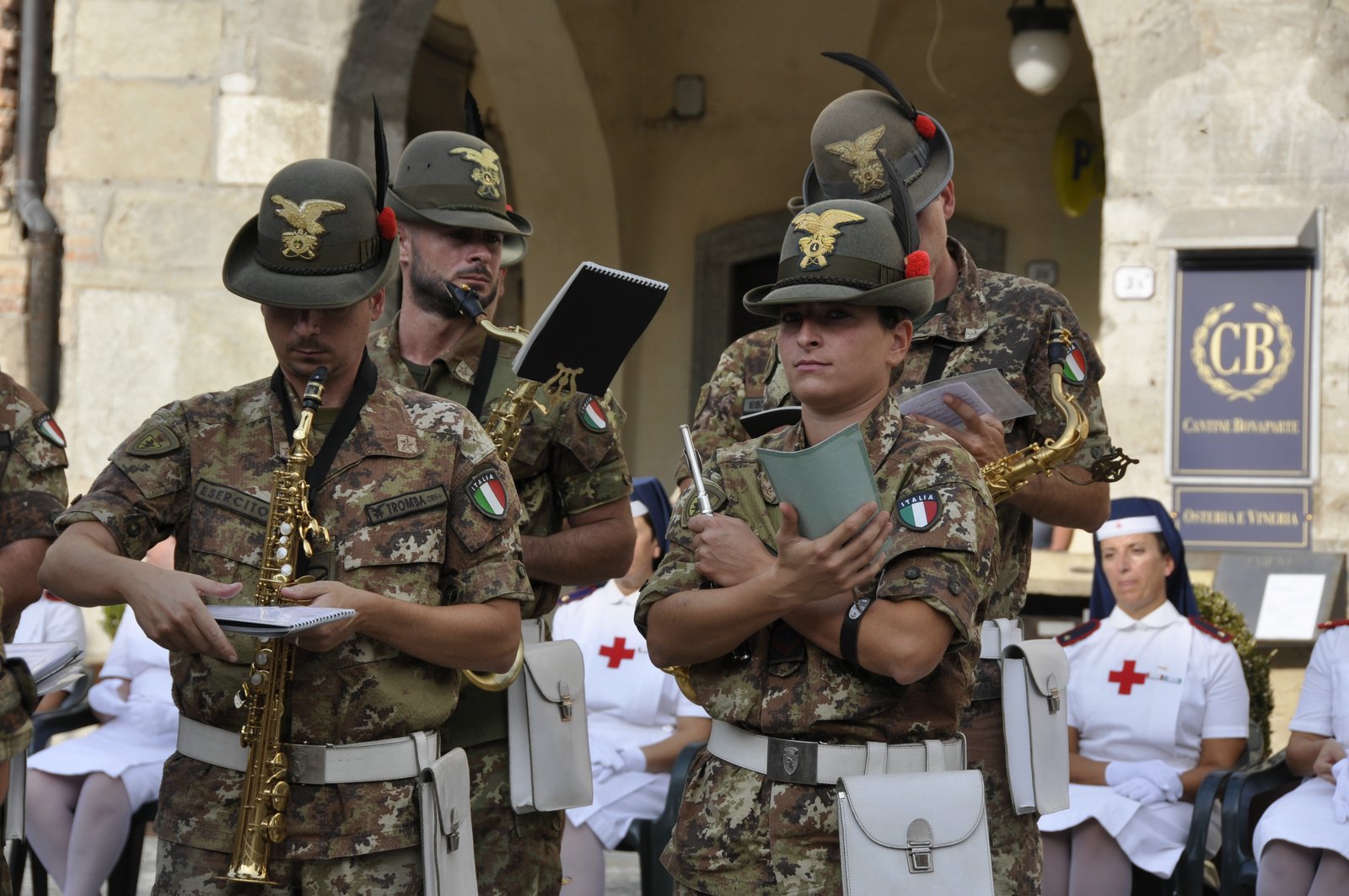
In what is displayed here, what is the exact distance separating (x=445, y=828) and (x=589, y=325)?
1.11 meters

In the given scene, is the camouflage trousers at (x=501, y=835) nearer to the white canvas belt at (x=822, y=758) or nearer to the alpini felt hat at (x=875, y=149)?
the white canvas belt at (x=822, y=758)

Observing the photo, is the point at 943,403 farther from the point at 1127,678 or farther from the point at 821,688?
the point at 1127,678

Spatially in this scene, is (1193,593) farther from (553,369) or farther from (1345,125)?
(553,369)

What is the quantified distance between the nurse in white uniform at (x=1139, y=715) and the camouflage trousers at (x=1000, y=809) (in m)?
1.96

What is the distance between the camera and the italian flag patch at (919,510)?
2.61 m

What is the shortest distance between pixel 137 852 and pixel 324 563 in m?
3.13

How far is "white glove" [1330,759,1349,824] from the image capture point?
182 inches

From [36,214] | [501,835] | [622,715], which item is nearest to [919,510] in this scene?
[501,835]

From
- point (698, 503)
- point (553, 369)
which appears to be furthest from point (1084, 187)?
point (698, 503)

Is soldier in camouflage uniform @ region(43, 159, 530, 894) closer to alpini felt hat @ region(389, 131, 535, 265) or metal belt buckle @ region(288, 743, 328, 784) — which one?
metal belt buckle @ region(288, 743, 328, 784)

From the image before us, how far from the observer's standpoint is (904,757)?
2.66m

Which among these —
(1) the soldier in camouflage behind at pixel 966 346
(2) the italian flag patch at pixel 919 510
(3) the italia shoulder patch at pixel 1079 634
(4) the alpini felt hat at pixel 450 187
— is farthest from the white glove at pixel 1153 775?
(2) the italian flag patch at pixel 919 510

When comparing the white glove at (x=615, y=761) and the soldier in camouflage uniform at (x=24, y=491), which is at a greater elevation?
the soldier in camouflage uniform at (x=24, y=491)

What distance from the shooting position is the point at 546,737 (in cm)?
350
